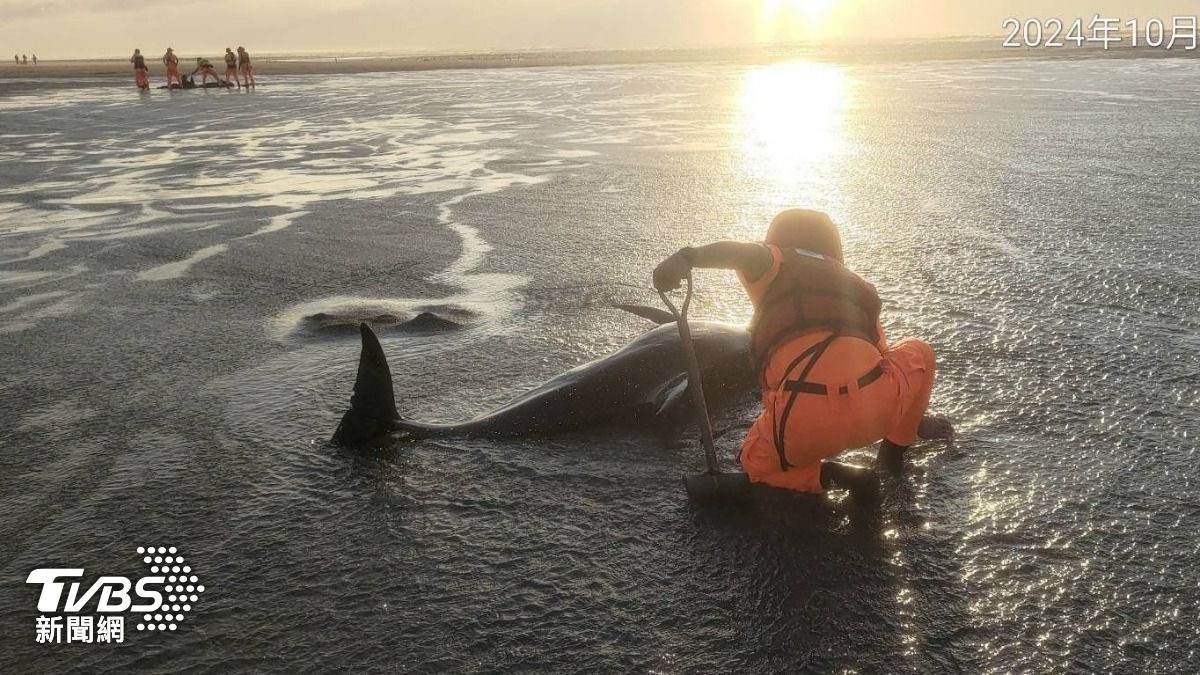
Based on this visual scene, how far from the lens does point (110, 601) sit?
324cm

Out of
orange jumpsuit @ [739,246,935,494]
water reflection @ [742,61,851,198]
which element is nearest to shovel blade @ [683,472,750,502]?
orange jumpsuit @ [739,246,935,494]

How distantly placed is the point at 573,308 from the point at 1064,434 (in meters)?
3.39

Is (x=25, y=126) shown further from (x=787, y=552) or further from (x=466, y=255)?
(x=787, y=552)

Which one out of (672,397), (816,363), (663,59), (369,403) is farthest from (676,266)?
(663,59)

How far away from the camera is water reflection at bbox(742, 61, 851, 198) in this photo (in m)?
11.3

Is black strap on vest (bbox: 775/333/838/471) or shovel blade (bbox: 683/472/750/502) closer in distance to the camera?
black strap on vest (bbox: 775/333/838/471)

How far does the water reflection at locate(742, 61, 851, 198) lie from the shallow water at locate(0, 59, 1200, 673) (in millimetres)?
184

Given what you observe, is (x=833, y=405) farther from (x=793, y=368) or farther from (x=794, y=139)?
(x=794, y=139)

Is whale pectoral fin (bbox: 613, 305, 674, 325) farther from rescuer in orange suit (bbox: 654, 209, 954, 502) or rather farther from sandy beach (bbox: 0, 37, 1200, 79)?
sandy beach (bbox: 0, 37, 1200, 79)

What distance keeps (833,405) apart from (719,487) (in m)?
0.59

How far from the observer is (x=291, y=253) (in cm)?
855

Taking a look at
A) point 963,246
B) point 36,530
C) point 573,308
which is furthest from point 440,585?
point 963,246

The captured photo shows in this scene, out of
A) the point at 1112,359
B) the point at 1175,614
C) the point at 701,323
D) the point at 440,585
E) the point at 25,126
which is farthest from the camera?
the point at 25,126

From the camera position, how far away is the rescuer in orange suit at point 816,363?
140 inches
